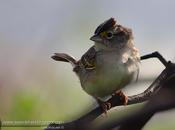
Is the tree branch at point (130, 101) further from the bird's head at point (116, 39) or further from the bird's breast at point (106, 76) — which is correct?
the bird's head at point (116, 39)

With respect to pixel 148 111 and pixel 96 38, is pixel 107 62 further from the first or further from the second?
pixel 148 111

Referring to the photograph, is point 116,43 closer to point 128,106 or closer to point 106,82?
point 106,82

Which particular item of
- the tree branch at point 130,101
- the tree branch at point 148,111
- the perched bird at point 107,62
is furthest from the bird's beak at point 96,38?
the tree branch at point 148,111

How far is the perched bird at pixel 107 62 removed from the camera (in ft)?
4.03

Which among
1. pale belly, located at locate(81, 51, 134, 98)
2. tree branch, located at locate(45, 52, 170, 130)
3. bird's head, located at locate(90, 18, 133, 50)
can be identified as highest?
tree branch, located at locate(45, 52, 170, 130)

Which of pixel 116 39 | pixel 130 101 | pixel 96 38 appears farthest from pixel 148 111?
pixel 116 39

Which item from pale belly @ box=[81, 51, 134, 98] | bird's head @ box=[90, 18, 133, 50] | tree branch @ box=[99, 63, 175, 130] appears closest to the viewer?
tree branch @ box=[99, 63, 175, 130]

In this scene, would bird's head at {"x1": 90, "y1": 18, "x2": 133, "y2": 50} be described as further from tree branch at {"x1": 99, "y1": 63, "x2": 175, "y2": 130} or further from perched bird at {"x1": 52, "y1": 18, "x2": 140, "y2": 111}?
tree branch at {"x1": 99, "y1": 63, "x2": 175, "y2": 130}

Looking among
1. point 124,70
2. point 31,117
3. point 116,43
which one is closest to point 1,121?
point 31,117

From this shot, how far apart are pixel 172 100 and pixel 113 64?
86cm

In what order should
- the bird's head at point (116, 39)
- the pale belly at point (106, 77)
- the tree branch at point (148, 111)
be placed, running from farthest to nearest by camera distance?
the bird's head at point (116, 39)
the pale belly at point (106, 77)
the tree branch at point (148, 111)

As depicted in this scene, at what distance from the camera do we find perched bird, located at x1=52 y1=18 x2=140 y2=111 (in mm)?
1228

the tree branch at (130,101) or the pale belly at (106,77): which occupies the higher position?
the tree branch at (130,101)

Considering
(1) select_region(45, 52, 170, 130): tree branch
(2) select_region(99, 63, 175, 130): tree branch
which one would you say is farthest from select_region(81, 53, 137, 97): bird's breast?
(2) select_region(99, 63, 175, 130): tree branch
